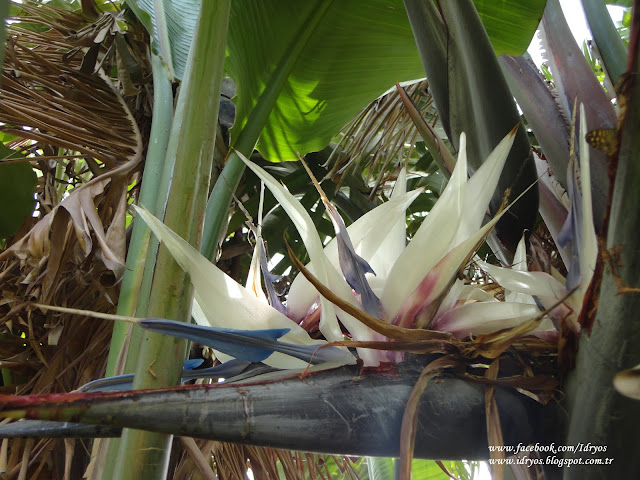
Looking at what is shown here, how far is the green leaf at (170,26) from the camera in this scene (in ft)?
2.33

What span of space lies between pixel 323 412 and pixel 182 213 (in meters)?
0.18

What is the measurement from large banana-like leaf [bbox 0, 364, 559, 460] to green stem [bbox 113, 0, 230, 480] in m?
0.06

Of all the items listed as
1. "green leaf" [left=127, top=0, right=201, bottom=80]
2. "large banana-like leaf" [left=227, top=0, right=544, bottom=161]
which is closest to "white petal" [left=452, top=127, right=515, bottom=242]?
"large banana-like leaf" [left=227, top=0, right=544, bottom=161]

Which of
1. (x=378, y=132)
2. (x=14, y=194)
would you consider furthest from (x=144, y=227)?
(x=378, y=132)

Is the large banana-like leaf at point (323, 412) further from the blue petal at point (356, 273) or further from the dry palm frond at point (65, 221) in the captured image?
the dry palm frond at point (65, 221)

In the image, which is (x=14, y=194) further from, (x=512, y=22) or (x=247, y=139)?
(x=512, y=22)

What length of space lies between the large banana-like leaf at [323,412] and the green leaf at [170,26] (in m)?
0.54

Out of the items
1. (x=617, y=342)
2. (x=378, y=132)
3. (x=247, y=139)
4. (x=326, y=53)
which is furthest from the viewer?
(x=378, y=132)

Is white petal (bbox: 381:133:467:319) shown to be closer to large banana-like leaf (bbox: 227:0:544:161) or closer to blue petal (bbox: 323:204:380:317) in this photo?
blue petal (bbox: 323:204:380:317)

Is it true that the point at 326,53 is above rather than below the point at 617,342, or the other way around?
above

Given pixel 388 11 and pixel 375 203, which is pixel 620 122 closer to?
pixel 388 11

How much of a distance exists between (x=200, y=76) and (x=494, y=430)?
30 cm

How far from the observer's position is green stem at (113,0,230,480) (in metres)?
0.31

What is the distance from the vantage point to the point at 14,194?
778 mm
